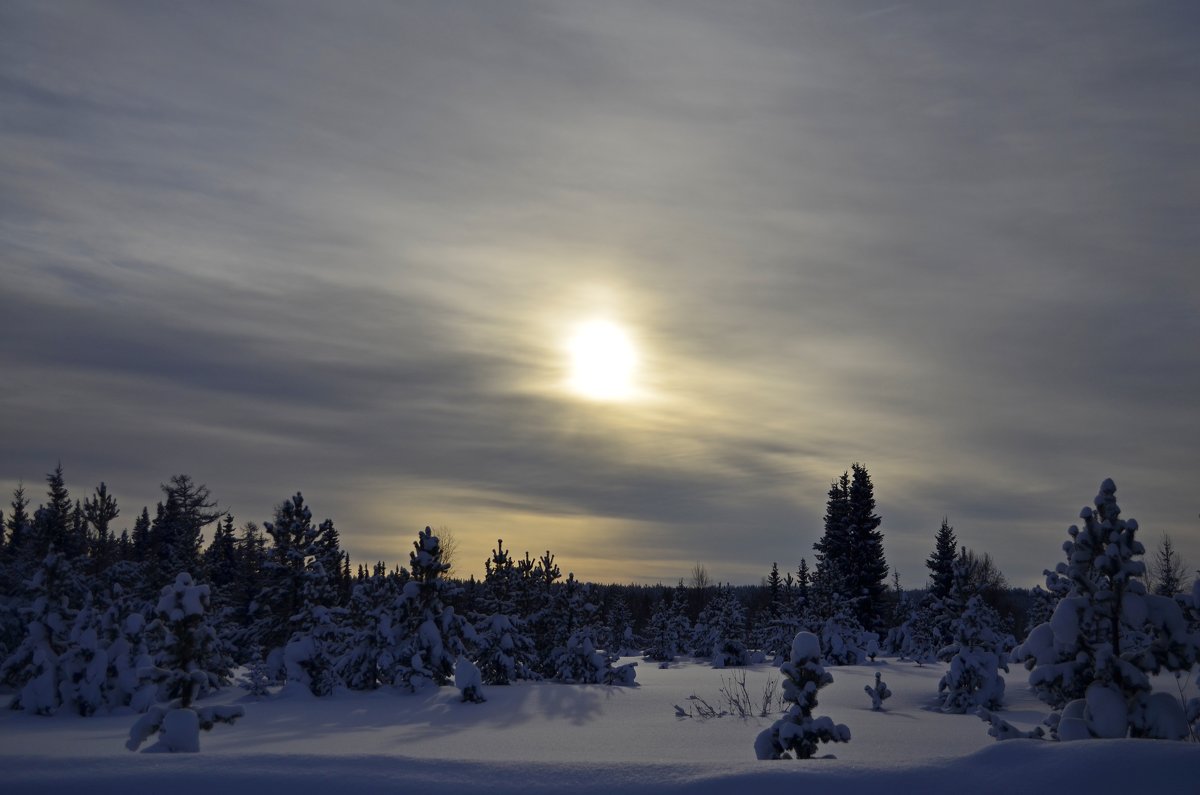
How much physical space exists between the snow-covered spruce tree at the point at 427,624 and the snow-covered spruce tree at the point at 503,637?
1308 mm

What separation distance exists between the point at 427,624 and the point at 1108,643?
78.0ft

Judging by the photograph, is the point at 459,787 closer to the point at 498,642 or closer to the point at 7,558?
the point at 498,642

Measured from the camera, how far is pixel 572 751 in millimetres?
15102

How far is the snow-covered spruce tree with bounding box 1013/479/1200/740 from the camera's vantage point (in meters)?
11.8

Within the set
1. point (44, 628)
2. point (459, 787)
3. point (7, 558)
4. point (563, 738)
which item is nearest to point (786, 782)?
point (459, 787)

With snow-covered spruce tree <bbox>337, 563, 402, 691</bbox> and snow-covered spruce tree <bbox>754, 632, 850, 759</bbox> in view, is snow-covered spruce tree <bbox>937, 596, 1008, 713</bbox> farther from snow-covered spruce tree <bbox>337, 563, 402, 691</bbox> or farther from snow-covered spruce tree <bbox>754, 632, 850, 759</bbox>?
snow-covered spruce tree <bbox>337, 563, 402, 691</bbox>

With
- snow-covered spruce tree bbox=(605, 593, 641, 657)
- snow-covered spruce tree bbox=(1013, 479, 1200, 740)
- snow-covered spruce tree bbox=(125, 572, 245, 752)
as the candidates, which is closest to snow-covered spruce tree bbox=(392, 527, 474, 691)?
snow-covered spruce tree bbox=(125, 572, 245, 752)

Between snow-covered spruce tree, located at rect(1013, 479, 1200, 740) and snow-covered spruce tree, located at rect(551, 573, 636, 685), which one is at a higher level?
snow-covered spruce tree, located at rect(1013, 479, 1200, 740)

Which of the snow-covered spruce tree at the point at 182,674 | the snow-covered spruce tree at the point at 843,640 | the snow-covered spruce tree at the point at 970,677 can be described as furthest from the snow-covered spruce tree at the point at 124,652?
the snow-covered spruce tree at the point at 843,640

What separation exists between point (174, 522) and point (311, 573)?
37815 mm

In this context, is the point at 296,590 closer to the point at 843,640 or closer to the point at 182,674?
the point at 182,674

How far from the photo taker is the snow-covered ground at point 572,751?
8.44 meters

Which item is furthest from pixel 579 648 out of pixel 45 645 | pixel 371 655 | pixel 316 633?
pixel 45 645

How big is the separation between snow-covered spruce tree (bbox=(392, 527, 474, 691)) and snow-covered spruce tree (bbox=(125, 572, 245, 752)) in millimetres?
16716
